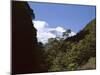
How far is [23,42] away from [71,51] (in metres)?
0.63

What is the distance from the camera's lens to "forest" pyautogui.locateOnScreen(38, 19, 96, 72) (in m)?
2.50

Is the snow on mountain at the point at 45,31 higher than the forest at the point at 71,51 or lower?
higher

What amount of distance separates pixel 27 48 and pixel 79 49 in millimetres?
685

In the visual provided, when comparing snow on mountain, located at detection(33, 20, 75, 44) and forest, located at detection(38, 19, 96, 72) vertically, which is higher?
snow on mountain, located at detection(33, 20, 75, 44)

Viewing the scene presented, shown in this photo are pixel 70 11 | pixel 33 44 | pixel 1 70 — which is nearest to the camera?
pixel 1 70

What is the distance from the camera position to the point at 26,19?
2.42 m

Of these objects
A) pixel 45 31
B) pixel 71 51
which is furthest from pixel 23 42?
pixel 71 51

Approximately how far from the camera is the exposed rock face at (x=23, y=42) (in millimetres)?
2375

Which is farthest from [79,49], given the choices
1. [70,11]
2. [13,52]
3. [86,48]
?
[13,52]

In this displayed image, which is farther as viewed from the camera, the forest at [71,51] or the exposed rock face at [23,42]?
the forest at [71,51]

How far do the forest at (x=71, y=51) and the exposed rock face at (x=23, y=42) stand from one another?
0.33 feet

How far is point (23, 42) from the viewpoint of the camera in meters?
2.41

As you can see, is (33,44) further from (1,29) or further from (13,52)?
(1,29)

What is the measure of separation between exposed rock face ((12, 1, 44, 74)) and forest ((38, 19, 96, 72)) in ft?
0.33
